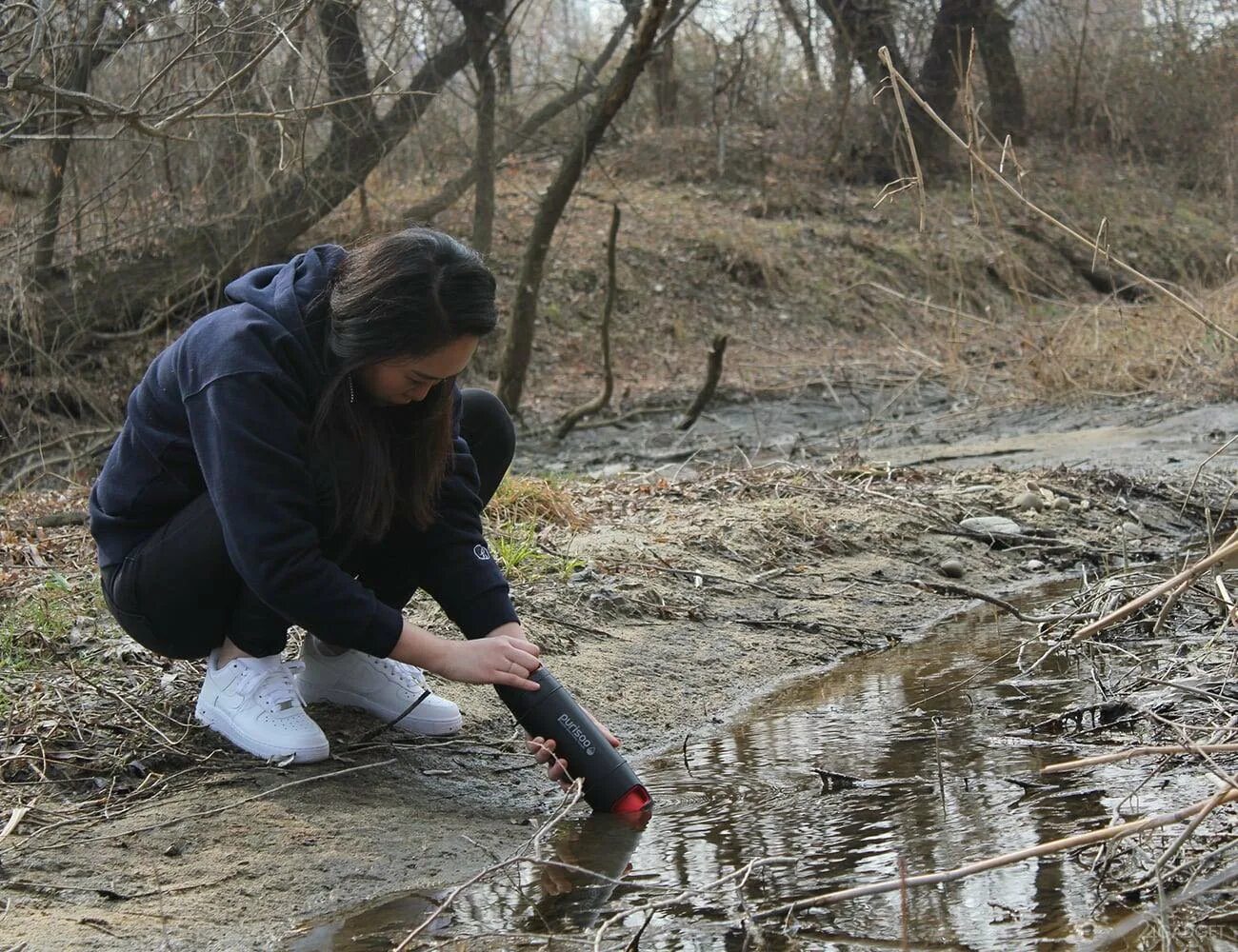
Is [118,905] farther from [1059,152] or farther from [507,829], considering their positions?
[1059,152]

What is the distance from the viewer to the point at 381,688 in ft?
10.2

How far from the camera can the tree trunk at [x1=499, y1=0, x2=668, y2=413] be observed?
8.21m

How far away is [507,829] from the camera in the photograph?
109 inches

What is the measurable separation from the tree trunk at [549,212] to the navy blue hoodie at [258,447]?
562 centimetres

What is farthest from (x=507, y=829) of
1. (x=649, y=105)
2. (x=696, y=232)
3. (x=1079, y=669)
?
(x=649, y=105)

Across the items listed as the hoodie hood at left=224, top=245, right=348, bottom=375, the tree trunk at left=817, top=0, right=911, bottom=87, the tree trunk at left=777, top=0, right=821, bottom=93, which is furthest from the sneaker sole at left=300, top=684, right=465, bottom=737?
the tree trunk at left=777, top=0, right=821, bottom=93

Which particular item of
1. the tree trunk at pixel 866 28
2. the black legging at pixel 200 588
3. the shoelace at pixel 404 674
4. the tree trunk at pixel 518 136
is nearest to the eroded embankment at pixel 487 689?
the shoelace at pixel 404 674

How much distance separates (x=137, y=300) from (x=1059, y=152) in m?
14.1

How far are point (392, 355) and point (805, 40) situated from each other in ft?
50.9

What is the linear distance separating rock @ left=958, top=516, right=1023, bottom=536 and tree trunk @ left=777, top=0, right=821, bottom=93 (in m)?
12.1

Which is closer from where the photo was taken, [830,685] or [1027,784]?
[1027,784]

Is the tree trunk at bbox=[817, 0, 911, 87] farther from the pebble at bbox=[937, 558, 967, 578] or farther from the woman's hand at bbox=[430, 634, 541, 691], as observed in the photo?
the woman's hand at bbox=[430, 634, 541, 691]

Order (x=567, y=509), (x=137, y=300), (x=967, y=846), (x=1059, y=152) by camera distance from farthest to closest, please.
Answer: (x=1059, y=152) → (x=137, y=300) → (x=567, y=509) → (x=967, y=846)

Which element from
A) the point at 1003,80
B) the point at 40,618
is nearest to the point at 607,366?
the point at 40,618
